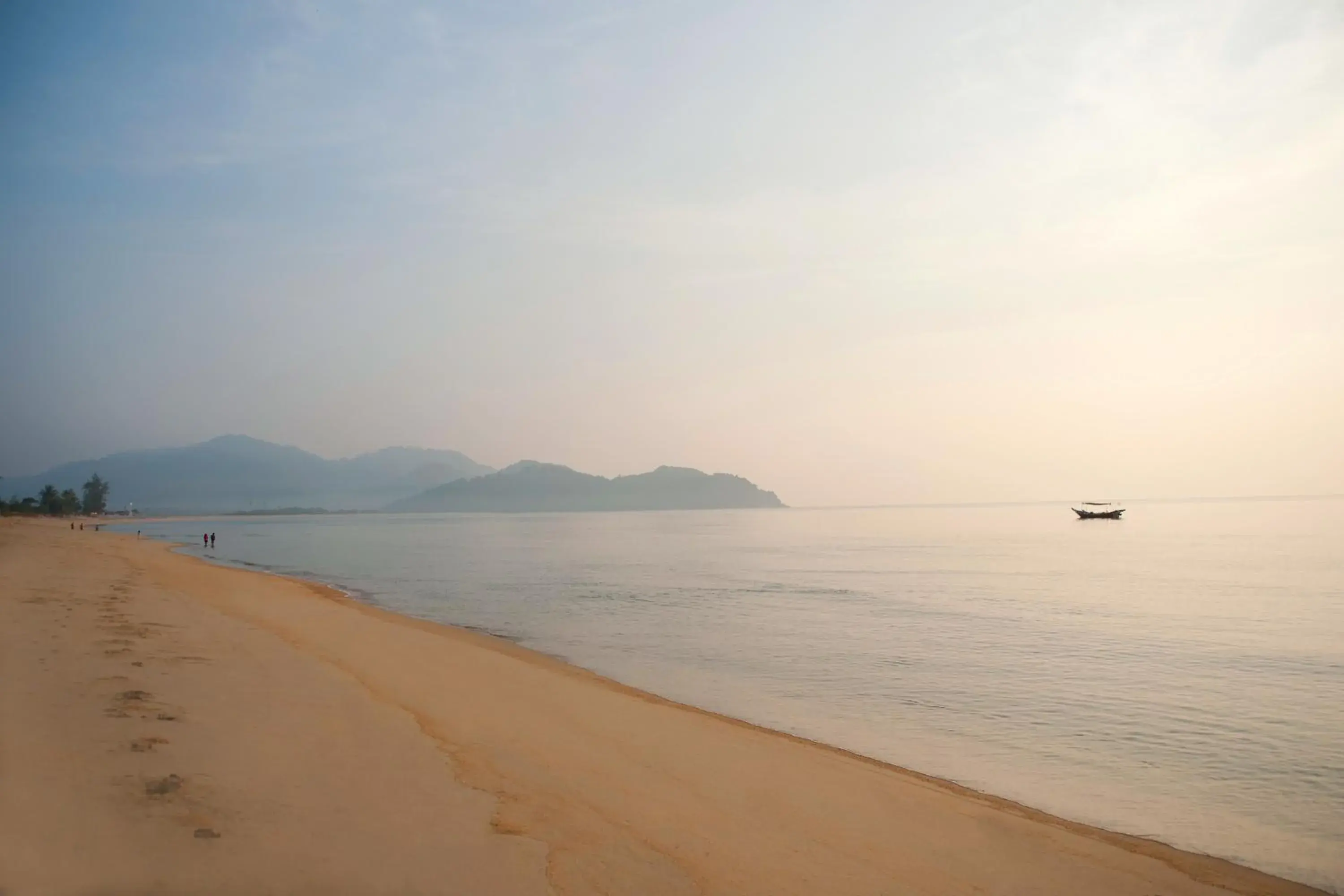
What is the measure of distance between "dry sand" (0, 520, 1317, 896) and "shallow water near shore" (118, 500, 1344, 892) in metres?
1.81

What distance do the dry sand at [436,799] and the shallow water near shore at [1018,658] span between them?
181cm

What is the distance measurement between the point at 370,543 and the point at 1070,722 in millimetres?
83950

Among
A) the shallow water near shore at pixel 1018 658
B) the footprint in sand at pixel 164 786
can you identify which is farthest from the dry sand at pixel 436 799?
the shallow water near shore at pixel 1018 658

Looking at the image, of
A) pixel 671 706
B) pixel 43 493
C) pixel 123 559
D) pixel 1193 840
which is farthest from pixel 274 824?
pixel 43 493

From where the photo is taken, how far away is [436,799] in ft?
23.5

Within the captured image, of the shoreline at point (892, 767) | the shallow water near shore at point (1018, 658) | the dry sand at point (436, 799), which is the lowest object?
the shallow water near shore at point (1018, 658)

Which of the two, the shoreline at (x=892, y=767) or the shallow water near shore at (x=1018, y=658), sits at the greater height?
the shoreline at (x=892, y=767)

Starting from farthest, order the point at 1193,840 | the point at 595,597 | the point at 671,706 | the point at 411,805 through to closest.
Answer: the point at 595,597
the point at 671,706
the point at 1193,840
the point at 411,805

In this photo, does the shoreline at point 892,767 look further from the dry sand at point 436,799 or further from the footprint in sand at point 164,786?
the footprint in sand at point 164,786

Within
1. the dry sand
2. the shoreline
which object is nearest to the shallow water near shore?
the shoreline

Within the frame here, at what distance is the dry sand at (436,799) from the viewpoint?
5.41 metres

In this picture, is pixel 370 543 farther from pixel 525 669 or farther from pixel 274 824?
pixel 274 824

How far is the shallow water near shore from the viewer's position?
10875mm

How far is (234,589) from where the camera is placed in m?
28.0
